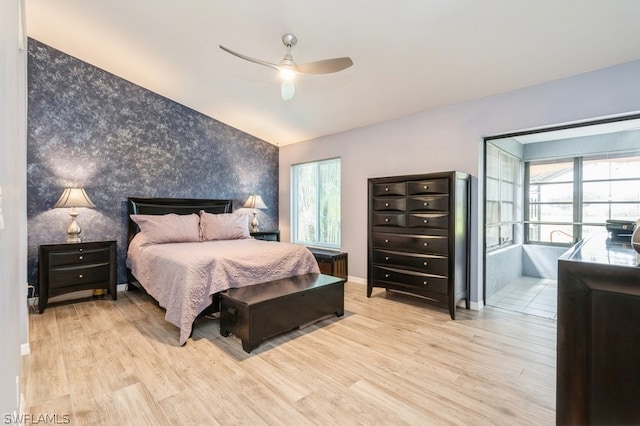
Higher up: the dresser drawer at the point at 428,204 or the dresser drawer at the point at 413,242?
the dresser drawer at the point at 428,204

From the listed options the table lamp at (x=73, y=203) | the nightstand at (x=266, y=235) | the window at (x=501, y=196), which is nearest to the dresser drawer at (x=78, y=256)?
the table lamp at (x=73, y=203)

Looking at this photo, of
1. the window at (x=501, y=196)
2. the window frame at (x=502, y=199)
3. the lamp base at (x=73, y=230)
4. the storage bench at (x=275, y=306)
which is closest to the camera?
the storage bench at (x=275, y=306)

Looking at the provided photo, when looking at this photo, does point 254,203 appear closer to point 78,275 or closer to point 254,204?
point 254,204

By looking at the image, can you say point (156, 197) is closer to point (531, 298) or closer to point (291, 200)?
point (291, 200)

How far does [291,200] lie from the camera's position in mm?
5887

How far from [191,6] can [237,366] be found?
3.04 metres

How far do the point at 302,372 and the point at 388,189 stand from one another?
2.35 metres

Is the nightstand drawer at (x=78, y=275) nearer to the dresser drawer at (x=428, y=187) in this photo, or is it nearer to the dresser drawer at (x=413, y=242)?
the dresser drawer at (x=413, y=242)

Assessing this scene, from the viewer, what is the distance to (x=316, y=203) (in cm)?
559

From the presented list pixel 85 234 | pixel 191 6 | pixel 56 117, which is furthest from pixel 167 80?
pixel 85 234

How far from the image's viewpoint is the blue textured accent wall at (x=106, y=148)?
3.65 meters

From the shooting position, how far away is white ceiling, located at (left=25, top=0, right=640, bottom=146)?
2326 mm

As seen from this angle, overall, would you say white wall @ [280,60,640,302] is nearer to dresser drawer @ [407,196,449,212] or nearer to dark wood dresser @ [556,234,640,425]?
dresser drawer @ [407,196,449,212]

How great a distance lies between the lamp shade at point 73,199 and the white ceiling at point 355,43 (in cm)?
170
